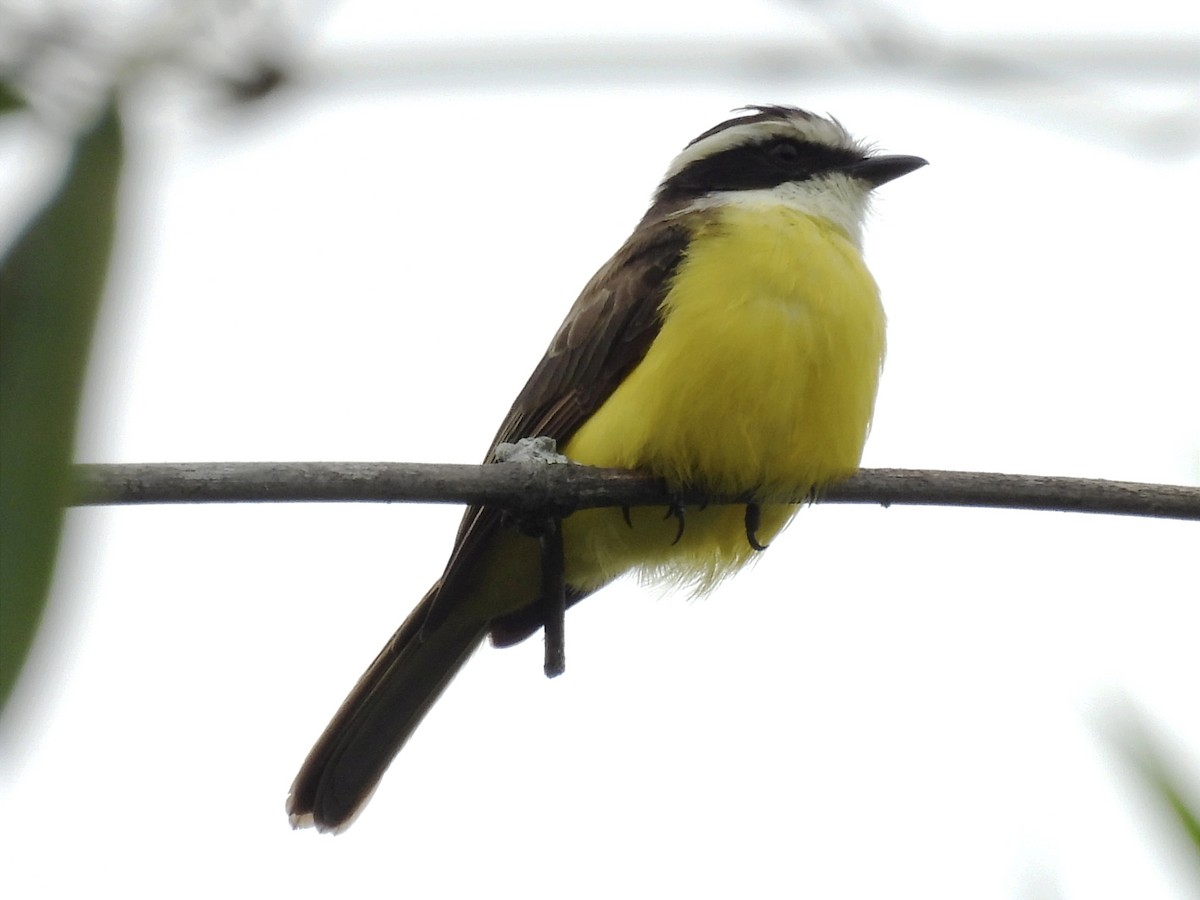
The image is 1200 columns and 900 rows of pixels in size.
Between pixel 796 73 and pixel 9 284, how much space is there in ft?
3.00

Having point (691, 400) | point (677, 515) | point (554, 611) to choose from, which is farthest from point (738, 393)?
point (554, 611)

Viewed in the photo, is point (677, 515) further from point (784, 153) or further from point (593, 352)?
point (784, 153)

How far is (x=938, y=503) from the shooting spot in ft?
12.2

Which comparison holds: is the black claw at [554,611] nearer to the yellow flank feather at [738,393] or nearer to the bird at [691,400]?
the bird at [691,400]

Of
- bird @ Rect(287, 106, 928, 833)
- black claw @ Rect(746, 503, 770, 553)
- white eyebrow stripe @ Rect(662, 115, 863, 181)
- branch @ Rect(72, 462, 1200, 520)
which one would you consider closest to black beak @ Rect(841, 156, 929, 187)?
bird @ Rect(287, 106, 928, 833)

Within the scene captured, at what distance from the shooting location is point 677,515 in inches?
182

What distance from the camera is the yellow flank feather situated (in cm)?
451

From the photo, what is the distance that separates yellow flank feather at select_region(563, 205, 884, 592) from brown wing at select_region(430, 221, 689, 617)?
6cm

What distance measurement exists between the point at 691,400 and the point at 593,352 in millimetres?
560

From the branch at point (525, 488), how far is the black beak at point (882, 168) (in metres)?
1.93

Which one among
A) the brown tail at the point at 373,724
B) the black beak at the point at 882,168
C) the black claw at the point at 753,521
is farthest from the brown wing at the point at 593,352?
the black beak at the point at 882,168

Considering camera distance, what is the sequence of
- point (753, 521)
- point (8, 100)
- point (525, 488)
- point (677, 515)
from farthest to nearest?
point (753, 521)
point (677, 515)
point (525, 488)
point (8, 100)

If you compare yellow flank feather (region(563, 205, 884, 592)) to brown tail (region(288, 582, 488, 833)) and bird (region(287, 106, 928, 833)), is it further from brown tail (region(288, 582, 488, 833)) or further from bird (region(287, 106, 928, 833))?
brown tail (region(288, 582, 488, 833))

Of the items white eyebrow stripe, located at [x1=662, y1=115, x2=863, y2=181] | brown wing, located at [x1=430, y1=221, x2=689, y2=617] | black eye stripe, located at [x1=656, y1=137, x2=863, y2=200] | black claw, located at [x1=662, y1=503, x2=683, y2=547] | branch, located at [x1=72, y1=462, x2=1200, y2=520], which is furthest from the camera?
white eyebrow stripe, located at [x1=662, y1=115, x2=863, y2=181]
